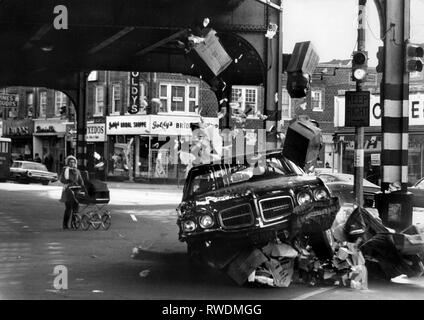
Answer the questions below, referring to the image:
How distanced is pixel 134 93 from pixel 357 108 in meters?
2.14

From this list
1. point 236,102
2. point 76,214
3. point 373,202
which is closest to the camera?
point 236,102

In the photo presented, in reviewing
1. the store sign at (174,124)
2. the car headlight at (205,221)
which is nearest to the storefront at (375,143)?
the store sign at (174,124)

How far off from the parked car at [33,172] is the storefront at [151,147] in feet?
2.89

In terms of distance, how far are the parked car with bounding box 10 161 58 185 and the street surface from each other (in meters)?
0.18

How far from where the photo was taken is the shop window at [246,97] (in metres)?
5.61

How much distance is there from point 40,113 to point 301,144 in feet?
7.76

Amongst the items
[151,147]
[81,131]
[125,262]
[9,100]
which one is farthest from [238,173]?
[9,100]

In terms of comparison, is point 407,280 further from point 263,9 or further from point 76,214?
point 76,214

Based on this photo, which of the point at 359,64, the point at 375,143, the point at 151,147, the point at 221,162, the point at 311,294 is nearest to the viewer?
the point at 311,294

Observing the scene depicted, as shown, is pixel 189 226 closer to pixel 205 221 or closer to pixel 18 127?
pixel 205 221

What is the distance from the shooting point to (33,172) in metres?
5.97

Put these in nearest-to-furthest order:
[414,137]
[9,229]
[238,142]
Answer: [238,142] → [414,137] → [9,229]

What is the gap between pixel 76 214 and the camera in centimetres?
723

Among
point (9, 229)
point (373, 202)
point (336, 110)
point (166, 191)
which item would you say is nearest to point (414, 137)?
point (336, 110)
